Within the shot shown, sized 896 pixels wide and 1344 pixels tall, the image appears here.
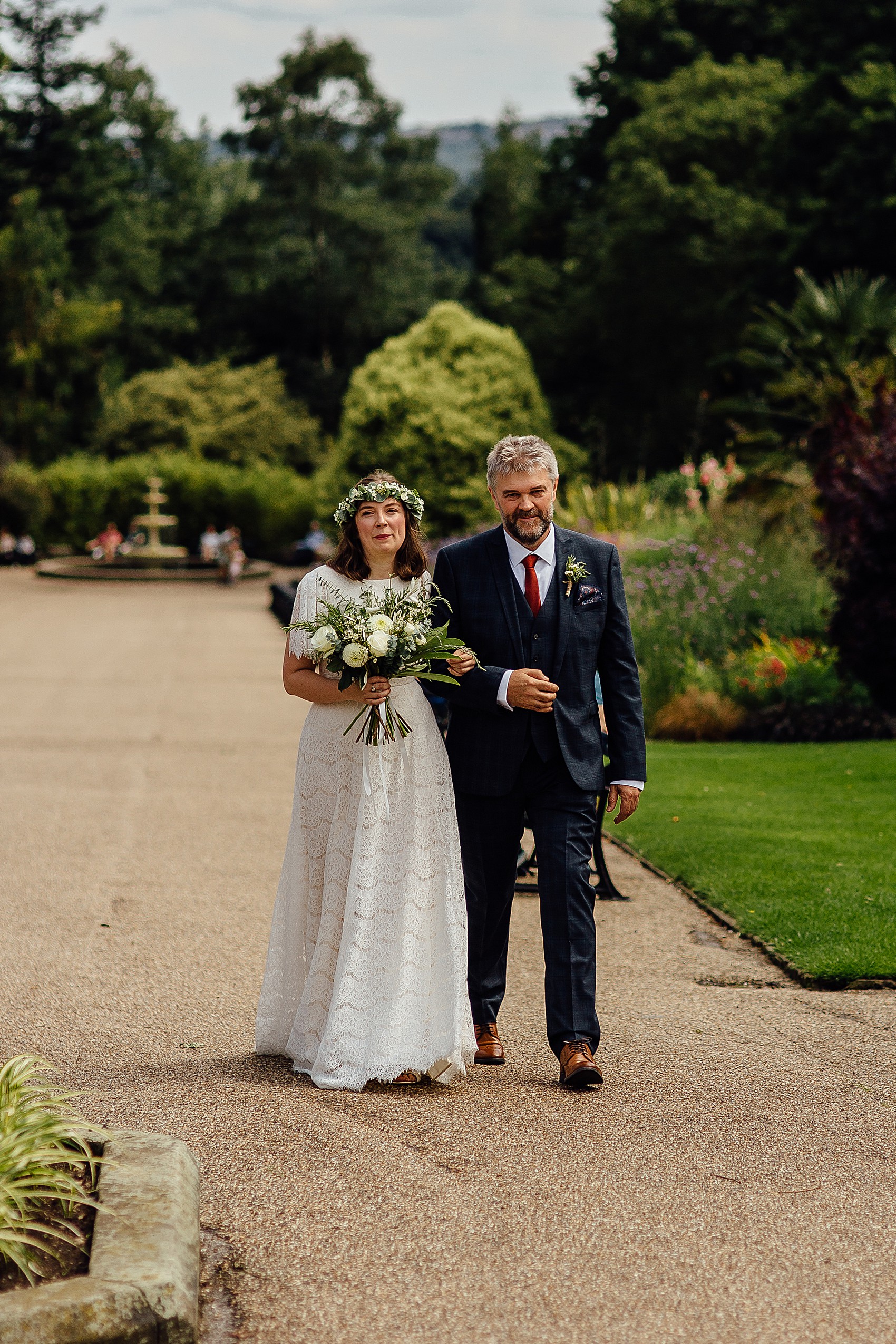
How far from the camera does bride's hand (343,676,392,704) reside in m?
4.25

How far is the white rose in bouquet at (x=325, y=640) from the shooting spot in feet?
13.9

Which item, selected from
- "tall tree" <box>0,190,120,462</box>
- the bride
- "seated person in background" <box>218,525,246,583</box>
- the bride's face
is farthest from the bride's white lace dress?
"tall tree" <box>0,190,120,462</box>

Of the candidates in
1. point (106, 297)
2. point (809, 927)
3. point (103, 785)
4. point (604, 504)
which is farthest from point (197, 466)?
point (809, 927)

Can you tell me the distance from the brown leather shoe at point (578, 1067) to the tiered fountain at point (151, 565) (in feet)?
129

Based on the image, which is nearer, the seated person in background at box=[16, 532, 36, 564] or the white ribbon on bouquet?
the white ribbon on bouquet

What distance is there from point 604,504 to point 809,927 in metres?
14.7

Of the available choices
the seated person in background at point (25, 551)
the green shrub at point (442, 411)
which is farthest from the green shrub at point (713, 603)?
the seated person in background at point (25, 551)

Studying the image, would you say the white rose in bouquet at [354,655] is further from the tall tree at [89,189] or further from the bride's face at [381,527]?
the tall tree at [89,189]

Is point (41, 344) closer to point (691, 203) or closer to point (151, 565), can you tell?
point (151, 565)

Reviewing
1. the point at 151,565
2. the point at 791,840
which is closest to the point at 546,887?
the point at 791,840

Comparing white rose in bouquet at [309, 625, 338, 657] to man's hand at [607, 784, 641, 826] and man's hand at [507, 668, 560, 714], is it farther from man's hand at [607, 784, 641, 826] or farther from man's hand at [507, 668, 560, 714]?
man's hand at [607, 784, 641, 826]

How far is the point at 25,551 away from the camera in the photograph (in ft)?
164

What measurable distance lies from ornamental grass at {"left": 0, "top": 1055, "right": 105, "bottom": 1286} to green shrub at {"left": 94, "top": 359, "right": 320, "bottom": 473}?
51745mm

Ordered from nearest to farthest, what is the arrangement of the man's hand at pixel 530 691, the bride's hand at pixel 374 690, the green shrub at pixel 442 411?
the bride's hand at pixel 374 690 < the man's hand at pixel 530 691 < the green shrub at pixel 442 411
